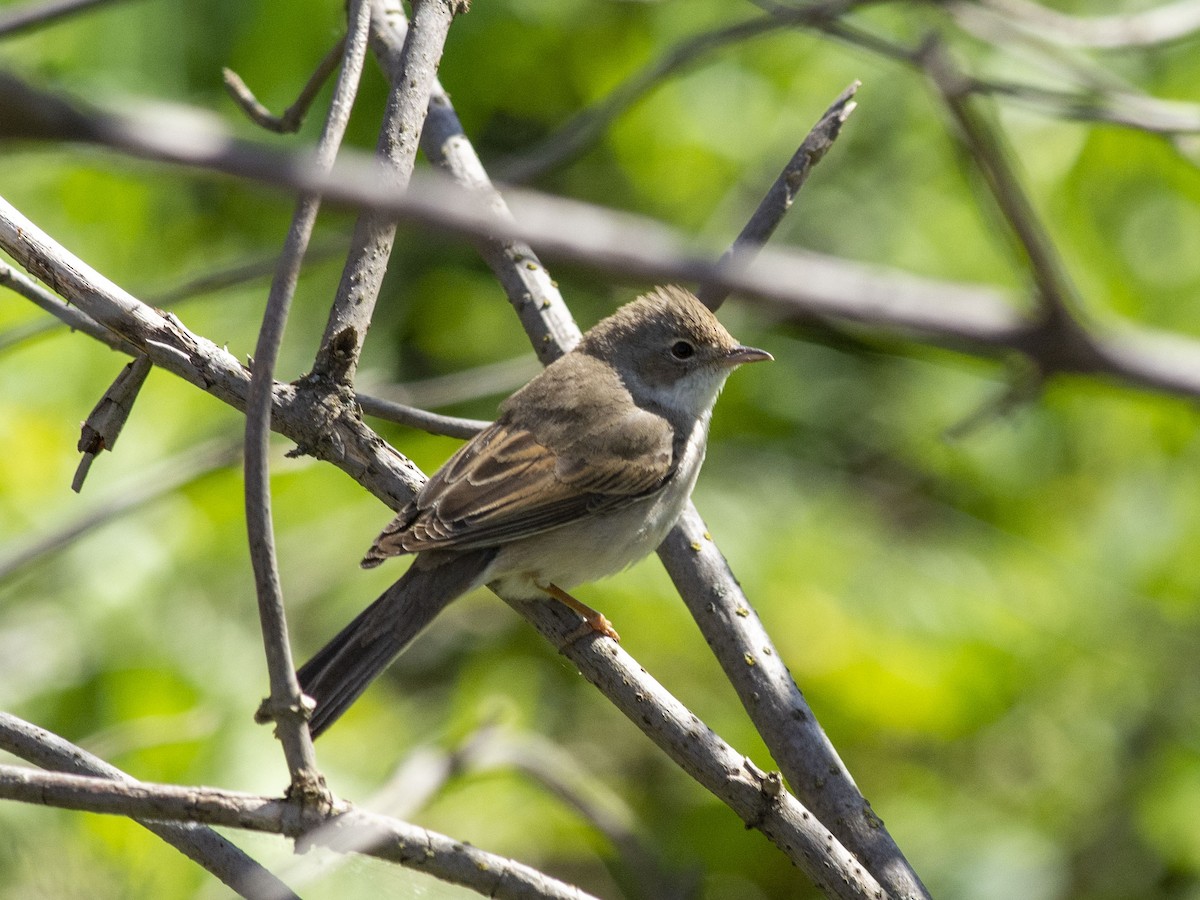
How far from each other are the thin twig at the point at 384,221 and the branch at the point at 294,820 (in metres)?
0.87

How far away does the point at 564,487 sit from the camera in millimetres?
3344

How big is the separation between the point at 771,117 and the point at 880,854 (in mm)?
3858

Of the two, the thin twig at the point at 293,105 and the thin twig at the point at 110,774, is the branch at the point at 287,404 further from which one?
the thin twig at the point at 293,105

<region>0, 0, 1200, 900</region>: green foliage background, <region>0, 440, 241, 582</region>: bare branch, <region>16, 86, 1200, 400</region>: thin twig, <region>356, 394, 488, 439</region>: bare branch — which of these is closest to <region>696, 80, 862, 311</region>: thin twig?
<region>0, 0, 1200, 900</region>: green foliage background

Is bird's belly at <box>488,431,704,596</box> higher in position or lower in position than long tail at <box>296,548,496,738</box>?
higher

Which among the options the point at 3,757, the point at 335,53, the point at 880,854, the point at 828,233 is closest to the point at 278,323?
the point at 880,854

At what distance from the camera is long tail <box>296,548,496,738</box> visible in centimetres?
264

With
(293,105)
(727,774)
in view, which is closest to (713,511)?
(293,105)

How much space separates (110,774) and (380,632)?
891mm

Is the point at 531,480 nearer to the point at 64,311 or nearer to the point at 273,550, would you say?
the point at 64,311

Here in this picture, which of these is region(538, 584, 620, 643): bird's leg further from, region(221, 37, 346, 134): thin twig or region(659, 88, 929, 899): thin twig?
region(221, 37, 346, 134): thin twig

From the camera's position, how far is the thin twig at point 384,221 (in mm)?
2328

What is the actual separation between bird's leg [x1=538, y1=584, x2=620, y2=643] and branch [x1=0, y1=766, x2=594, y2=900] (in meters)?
0.67

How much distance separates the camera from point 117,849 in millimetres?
3266
